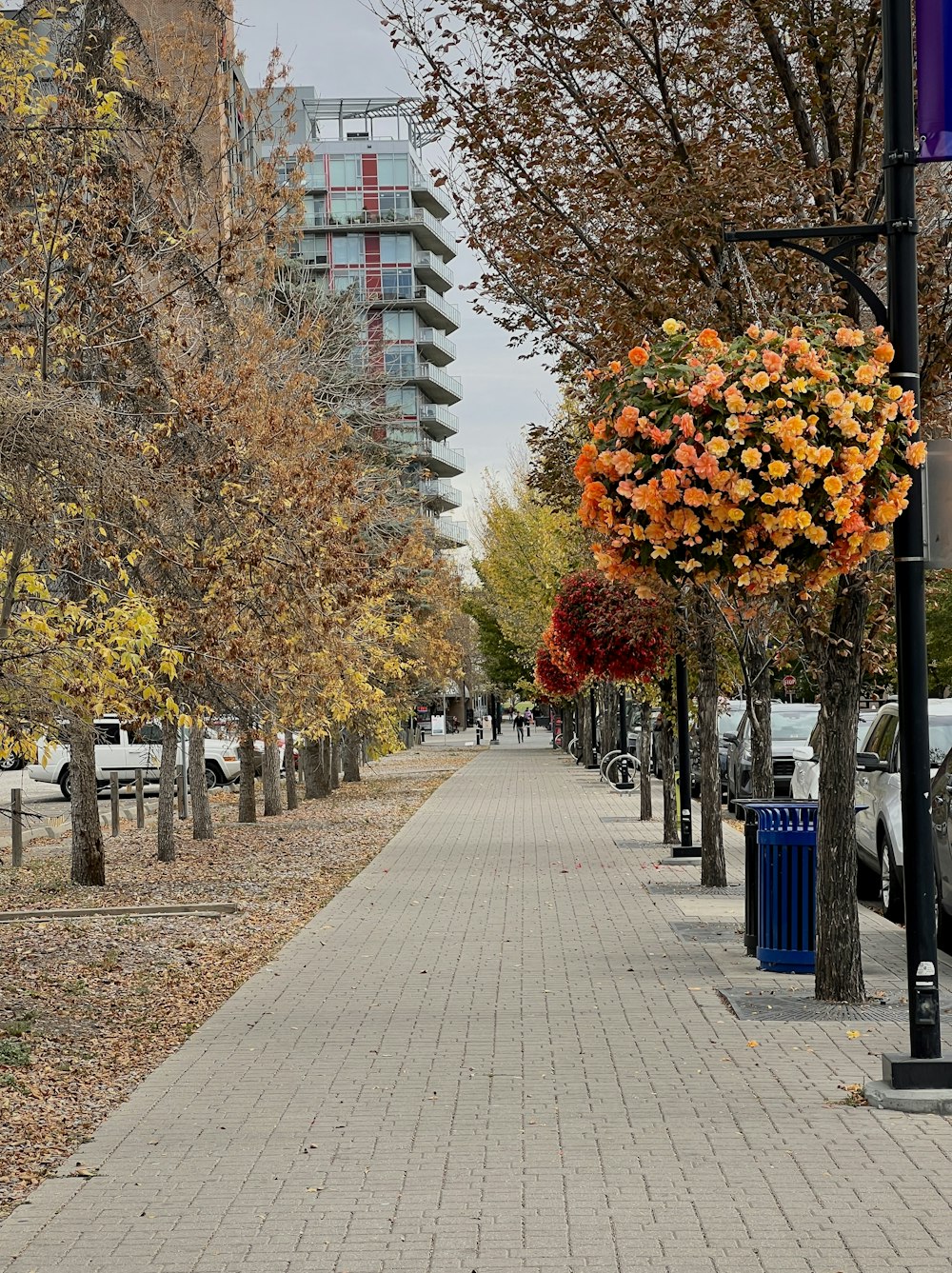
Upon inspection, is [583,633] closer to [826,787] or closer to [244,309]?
[244,309]

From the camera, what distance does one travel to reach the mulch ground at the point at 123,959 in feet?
25.3

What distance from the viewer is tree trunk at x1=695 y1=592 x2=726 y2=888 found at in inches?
608

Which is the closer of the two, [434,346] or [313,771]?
[313,771]

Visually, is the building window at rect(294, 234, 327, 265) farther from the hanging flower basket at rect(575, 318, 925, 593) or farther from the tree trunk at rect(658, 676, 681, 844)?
the hanging flower basket at rect(575, 318, 925, 593)

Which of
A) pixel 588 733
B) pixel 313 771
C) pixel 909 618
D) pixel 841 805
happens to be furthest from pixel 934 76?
pixel 588 733

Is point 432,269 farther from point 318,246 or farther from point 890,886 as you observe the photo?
point 890,886

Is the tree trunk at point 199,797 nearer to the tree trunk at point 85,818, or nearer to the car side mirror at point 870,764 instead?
the tree trunk at point 85,818

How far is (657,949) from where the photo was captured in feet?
39.6

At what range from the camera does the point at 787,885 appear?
10664 mm

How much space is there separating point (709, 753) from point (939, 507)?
8.01 meters

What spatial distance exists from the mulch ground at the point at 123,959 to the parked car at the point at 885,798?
5009mm

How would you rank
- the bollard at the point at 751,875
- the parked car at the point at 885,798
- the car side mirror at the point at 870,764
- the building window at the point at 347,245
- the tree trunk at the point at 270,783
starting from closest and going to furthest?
the bollard at the point at 751,875
the car side mirror at the point at 870,764
the parked car at the point at 885,798
the tree trunk at the point at 270,783
the building window at the point at 347,245

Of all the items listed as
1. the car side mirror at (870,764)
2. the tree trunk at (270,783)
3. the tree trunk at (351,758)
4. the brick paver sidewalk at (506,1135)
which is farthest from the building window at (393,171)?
the brick paver sidewalk at (506,1135)

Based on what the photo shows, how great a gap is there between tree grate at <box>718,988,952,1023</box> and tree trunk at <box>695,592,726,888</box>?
5.37 metres
